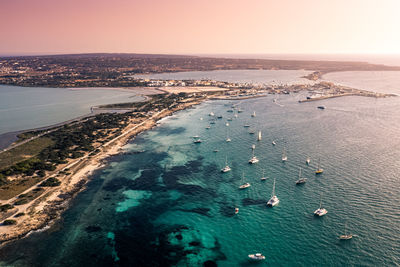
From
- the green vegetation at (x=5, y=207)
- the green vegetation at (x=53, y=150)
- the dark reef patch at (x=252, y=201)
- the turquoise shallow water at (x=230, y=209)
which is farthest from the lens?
the green vegetation at (x=53, y=150)

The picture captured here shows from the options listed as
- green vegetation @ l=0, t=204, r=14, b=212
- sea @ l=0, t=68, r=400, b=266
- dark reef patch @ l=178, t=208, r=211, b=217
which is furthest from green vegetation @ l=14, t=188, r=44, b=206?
dark reef patch @ l=178, t=208, r=211, b=217

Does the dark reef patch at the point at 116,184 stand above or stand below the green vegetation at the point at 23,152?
below

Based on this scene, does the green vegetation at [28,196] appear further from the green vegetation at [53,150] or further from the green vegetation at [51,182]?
the green vegetation at [51,182]

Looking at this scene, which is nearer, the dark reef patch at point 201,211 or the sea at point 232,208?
the sea at point 232,208

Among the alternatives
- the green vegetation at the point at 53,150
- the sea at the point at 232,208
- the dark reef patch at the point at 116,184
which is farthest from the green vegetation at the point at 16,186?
the dark reef patch at the point at 116,184

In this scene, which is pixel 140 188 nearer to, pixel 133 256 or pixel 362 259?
pixel 133 256
